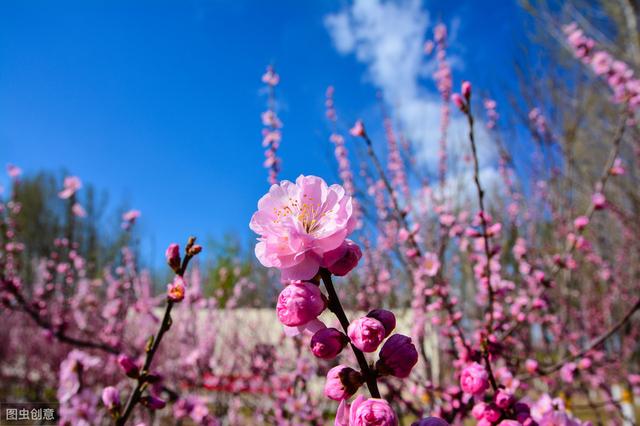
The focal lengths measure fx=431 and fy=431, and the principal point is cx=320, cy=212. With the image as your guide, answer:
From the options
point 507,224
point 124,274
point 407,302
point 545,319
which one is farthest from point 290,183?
point 507,224

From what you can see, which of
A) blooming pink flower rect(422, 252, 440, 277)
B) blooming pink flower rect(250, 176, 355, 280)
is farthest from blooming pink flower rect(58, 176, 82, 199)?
blooming pink flower rect(250, 176, 355, 280)

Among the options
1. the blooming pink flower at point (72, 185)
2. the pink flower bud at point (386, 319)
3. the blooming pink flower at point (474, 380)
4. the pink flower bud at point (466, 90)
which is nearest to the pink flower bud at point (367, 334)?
the pink flower bud at point (386, 319)

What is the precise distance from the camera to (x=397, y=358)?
0.79 metres

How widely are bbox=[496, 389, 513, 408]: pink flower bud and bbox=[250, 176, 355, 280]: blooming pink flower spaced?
1.71 feet

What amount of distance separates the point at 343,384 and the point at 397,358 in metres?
0.11

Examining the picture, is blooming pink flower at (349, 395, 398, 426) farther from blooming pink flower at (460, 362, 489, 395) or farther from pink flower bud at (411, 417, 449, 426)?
blooming pink flower at (460, 362, 489, 395)

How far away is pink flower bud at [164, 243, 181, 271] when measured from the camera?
115cm

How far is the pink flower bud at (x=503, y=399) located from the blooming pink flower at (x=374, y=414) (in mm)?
391

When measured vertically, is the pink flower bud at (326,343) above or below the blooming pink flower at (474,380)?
above

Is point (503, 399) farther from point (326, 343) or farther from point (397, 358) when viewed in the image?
point (326, 343)

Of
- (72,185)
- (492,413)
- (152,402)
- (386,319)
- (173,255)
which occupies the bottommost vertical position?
(492,413)

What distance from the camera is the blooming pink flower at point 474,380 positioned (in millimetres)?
986

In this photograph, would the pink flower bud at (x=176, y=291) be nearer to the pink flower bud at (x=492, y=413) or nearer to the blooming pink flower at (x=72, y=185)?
the pink flower bud at (x=492, y=413)

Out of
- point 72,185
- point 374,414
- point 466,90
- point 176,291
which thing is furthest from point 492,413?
point 72,185
